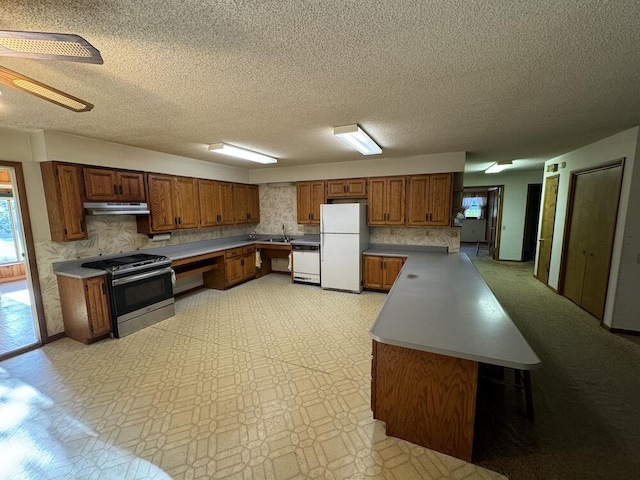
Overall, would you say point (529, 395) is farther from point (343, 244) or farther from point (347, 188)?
point (347, 188)

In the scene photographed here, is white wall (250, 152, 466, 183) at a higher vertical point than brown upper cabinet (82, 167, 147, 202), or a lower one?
higher

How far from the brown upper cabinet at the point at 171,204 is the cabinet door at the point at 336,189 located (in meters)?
2.52

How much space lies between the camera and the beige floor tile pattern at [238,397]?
167 cm

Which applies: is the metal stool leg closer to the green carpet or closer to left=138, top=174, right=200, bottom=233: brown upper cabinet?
the green carpet

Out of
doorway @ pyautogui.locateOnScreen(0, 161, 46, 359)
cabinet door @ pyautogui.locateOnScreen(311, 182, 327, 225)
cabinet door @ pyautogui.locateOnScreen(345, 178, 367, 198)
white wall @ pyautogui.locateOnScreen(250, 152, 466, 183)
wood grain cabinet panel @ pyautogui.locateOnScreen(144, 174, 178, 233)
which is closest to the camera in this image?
doorway @ pyautogui.locateOnScreen(0, 161, 46, 359)

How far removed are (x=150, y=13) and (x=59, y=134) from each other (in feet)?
9.88

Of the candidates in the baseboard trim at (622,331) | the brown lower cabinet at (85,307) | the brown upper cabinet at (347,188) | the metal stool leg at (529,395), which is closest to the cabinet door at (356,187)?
the brown upper cabinet at (347,188)

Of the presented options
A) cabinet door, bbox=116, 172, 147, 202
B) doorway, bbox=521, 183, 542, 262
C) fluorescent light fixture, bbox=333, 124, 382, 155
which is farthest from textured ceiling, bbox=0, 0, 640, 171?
doorway, bbox=521, 183, 542, 262

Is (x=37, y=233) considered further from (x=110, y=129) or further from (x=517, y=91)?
(x=517, y=91)

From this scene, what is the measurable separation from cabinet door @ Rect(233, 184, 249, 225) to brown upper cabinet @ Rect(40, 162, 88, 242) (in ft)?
8.73

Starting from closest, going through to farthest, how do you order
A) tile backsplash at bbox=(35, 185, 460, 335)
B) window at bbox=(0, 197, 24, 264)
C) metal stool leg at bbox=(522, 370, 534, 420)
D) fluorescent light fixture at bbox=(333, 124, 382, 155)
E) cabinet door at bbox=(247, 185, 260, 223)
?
metal stool leg at bbox=(522, 370, 534, 420) → fluorescent light fixture at bbox=(333, 124, 382, 155) → tile backsplash at bbox=(35, 185, 460, 335) → window at bbox=(0, 197, 24, 264) → cabinet door at bbox=(247, 185, 260, 223)

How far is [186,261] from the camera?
4414 mm

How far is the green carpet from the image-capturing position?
1.63 meters

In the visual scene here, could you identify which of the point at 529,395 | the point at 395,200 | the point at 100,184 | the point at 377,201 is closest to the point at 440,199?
the point at 395,200
